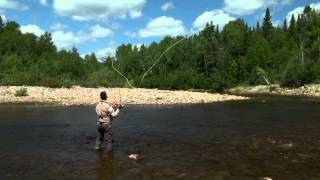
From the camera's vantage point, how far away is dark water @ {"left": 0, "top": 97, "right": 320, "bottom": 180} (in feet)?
42.0

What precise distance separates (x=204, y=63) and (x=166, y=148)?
78244 mm

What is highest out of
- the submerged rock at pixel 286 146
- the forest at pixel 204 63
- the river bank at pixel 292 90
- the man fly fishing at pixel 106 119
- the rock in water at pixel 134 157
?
the forest at pixel 204 63

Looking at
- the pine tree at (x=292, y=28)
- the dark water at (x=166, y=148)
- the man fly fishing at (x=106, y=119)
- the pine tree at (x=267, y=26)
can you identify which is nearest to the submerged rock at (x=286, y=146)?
the dark water at (x=166, y=148)

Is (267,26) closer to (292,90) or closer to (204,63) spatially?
(204,63)

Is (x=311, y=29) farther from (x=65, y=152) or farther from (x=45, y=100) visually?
A: (x=65, y=152)

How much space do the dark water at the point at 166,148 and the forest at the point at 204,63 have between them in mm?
48943

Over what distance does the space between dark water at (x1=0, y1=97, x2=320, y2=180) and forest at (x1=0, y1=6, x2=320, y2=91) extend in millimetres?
48943

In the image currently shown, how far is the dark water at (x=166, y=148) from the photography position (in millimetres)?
12789

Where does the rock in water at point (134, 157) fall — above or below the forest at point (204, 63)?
below

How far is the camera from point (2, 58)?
97938 mm

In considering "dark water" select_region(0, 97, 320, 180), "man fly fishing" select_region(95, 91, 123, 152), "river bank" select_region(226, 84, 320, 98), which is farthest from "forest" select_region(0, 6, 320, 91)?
"man fly fishing" select_region(95, 91, 123, 152)

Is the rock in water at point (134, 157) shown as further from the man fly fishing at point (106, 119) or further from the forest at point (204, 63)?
the forest at point (204, 63)

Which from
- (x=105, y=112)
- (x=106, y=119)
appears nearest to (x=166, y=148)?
(x=106, y=119)

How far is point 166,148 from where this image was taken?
16.8 meters
